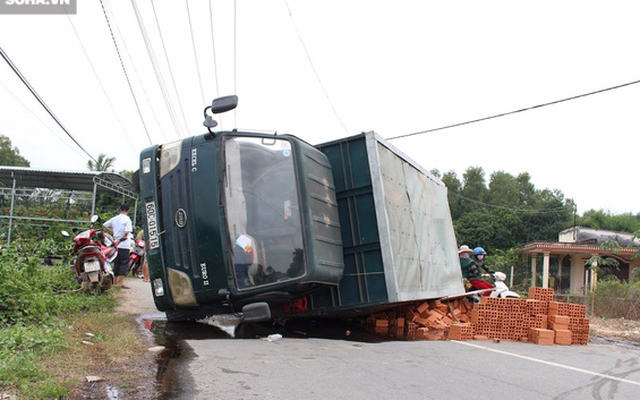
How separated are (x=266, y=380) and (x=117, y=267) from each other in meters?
6.75

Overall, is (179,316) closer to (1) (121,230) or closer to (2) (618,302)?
(1) (121,230)

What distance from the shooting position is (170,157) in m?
6.93

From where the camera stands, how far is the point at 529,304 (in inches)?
347

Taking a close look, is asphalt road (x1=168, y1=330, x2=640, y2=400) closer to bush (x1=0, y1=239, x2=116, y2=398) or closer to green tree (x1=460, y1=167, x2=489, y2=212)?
bush (x1=0, y1=239, x2=116, y2=398)

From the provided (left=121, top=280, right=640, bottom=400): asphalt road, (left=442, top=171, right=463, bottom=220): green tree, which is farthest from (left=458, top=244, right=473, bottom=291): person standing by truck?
(left=442, top=171, right=463, bottom=220): green tree

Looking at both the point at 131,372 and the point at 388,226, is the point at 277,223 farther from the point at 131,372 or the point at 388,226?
the point at 131,372

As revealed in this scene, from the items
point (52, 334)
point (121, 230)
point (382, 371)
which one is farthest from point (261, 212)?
point (121, 230)

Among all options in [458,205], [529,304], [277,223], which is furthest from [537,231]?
[277,223]

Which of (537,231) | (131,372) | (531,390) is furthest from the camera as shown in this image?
(537,231)

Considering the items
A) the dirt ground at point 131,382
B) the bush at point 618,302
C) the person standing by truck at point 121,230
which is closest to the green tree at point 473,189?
the bush at point 618,302

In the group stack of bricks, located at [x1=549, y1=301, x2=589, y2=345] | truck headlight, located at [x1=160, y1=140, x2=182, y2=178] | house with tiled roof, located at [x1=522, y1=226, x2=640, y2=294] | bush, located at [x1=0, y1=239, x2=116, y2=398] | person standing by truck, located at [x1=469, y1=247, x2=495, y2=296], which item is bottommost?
house with tiled roof, located at [x1=522, y1=226, x2=640, y2=294]

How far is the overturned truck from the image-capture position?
20.8 ft

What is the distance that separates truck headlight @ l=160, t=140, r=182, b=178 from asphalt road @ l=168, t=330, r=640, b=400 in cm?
218

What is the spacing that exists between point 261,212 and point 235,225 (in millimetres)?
343
